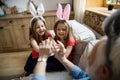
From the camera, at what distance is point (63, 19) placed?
5.19 ft

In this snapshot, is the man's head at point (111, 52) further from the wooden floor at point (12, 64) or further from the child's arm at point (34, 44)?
the wooden floor at point (12, 64)

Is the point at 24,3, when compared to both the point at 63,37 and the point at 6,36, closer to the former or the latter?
the point at 6,36

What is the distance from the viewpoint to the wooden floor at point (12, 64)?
7.31 feet

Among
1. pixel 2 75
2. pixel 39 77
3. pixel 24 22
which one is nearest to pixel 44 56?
pixel 39 77

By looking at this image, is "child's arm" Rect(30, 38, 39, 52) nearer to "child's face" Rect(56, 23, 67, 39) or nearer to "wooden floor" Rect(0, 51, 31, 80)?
"child's face" Rect(56, 23, 67, 39)

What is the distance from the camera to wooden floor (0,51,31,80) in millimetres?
2229

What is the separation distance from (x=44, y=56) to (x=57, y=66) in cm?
63

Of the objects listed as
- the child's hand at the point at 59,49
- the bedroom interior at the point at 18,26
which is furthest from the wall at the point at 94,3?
the child's hand at the point at 59,49

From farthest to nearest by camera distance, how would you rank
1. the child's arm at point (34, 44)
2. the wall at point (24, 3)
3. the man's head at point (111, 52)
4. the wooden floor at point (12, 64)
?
the wall at point (24, 3), the wooden floor at point (12, 64), the child's arm at point (34, 44), the man's head at point (111, 52)

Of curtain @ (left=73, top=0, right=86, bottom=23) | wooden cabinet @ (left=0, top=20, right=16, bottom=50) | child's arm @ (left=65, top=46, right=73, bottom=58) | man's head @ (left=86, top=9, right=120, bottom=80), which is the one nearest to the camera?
man's head @ (left=86, top=9, right=120, bottom=80)

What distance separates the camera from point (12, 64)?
2537mm

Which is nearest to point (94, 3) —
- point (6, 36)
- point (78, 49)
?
point (78, 49)

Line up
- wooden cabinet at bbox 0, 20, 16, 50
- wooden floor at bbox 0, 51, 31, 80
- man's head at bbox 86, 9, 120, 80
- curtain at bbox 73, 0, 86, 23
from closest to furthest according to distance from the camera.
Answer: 1. man's head at bbox 86, 9, 120, 80
2. wooden floor at bbox 0, 51, 31, 80
3. curtain at bbox 73, 0, 86, 23
4. wooden cabinet at bbox 0, 20, 16, 50

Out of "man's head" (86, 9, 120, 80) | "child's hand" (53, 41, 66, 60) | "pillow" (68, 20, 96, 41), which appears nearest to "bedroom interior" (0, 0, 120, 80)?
"pillow" (68, 20, 96, 41)
